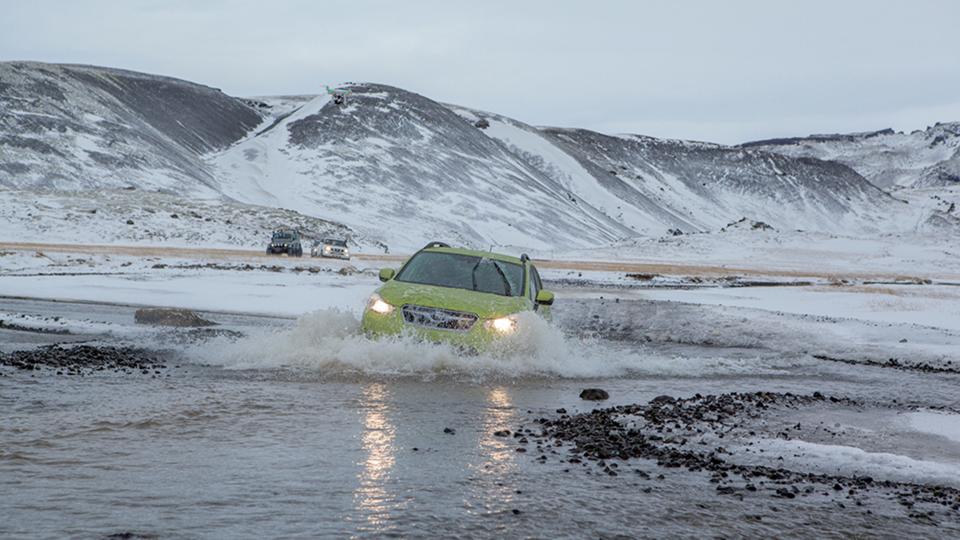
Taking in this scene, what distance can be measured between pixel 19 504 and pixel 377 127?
16509 cm

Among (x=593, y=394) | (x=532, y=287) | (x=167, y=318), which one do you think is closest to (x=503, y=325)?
(x=593, y=394)

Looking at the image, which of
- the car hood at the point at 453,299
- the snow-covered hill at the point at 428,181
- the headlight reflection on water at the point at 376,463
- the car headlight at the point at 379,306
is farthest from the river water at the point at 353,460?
the snow-covered hill at the point at 428,181

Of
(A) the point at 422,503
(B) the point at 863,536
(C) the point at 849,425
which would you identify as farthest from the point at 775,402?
(A) the point at 422,503

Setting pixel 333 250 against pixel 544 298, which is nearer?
pixel 544 298

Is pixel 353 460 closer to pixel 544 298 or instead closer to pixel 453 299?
pixel 453 299

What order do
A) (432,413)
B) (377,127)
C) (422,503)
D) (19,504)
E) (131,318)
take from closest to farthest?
(19,504), (422,503), (432,413), (131,318), (377,127)

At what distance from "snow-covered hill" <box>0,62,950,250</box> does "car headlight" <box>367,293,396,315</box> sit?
96.4 meters

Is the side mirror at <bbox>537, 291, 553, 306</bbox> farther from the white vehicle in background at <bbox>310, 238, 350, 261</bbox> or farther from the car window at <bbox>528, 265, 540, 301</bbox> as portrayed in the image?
the white vehicle in background at <bbox>310, 238, 350, 261</bbox>

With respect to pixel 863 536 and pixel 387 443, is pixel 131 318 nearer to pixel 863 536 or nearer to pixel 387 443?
pixel 387 443

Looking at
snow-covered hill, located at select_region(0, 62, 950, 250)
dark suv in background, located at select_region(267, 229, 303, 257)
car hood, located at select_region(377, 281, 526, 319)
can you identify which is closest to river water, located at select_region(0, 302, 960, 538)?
car hood, located at select_region(377, 281, 526, 319)

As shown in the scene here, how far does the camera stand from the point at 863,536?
5680mm

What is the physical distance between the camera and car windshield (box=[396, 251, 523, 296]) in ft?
46.8

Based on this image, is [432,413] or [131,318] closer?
[432,413]

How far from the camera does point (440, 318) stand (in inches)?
503
